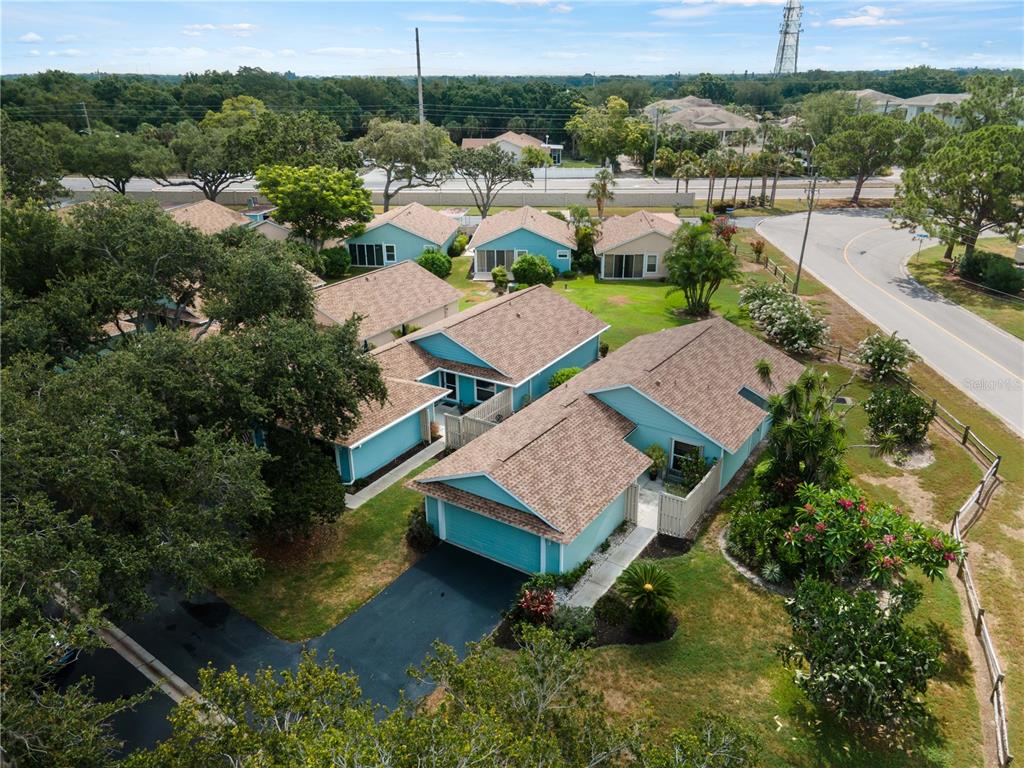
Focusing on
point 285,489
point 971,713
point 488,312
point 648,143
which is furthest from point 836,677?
point 648,143

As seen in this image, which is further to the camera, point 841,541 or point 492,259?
point 492,259

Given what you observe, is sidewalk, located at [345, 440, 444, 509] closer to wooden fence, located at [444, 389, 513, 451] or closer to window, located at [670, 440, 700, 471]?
wooden fence, located at [444, 389, 513, 451]

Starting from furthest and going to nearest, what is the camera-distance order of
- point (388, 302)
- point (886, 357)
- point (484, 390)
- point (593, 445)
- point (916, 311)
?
point (916, 311) → point (388, 302) → point (886, 357) → point (484, 390) → point (593, 445)

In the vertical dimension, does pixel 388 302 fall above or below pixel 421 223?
below

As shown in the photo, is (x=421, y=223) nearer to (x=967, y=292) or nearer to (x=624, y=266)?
(x=624, y=266)

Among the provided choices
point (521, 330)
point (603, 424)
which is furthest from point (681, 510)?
point (521, 330)

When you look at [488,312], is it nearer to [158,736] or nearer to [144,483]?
[144,483]

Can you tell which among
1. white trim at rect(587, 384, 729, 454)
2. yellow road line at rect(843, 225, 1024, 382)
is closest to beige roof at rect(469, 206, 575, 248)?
yellow road line at rect(843, 225, 1024, 382)
